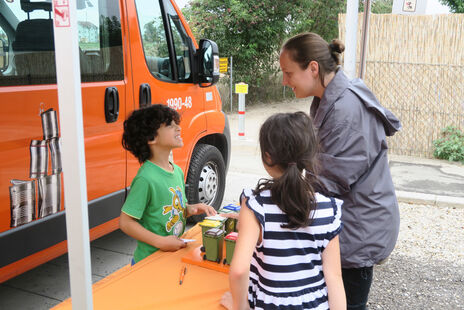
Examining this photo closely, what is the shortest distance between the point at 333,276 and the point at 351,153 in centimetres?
55

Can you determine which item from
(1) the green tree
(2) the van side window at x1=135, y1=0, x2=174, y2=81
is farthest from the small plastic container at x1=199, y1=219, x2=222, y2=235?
(1) the green tree

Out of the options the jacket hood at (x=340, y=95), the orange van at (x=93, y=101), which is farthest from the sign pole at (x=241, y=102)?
the jacket hood at (x=340, y=95)

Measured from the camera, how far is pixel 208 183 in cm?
438

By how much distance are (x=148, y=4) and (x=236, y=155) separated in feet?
17.7

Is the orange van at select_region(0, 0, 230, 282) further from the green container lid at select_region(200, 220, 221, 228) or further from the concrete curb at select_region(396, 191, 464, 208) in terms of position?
the concrete curb at select_region(396, 191, 464, 208)

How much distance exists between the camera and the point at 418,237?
4.58 m

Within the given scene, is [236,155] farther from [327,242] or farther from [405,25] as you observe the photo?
[327,242]

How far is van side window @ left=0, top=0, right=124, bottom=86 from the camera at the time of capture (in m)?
2.46

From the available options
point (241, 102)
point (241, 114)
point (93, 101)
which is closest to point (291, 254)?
point (93, 101)

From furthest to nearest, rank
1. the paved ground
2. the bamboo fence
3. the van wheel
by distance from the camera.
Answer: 1. the bamboo fence
2. the van wheel
3. the paved ground

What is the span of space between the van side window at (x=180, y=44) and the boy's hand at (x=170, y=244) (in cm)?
194

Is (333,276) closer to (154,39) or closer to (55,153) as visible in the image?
(55,153)

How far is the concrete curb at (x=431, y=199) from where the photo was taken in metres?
5.48

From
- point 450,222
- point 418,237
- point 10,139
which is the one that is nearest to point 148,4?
point 10,139
